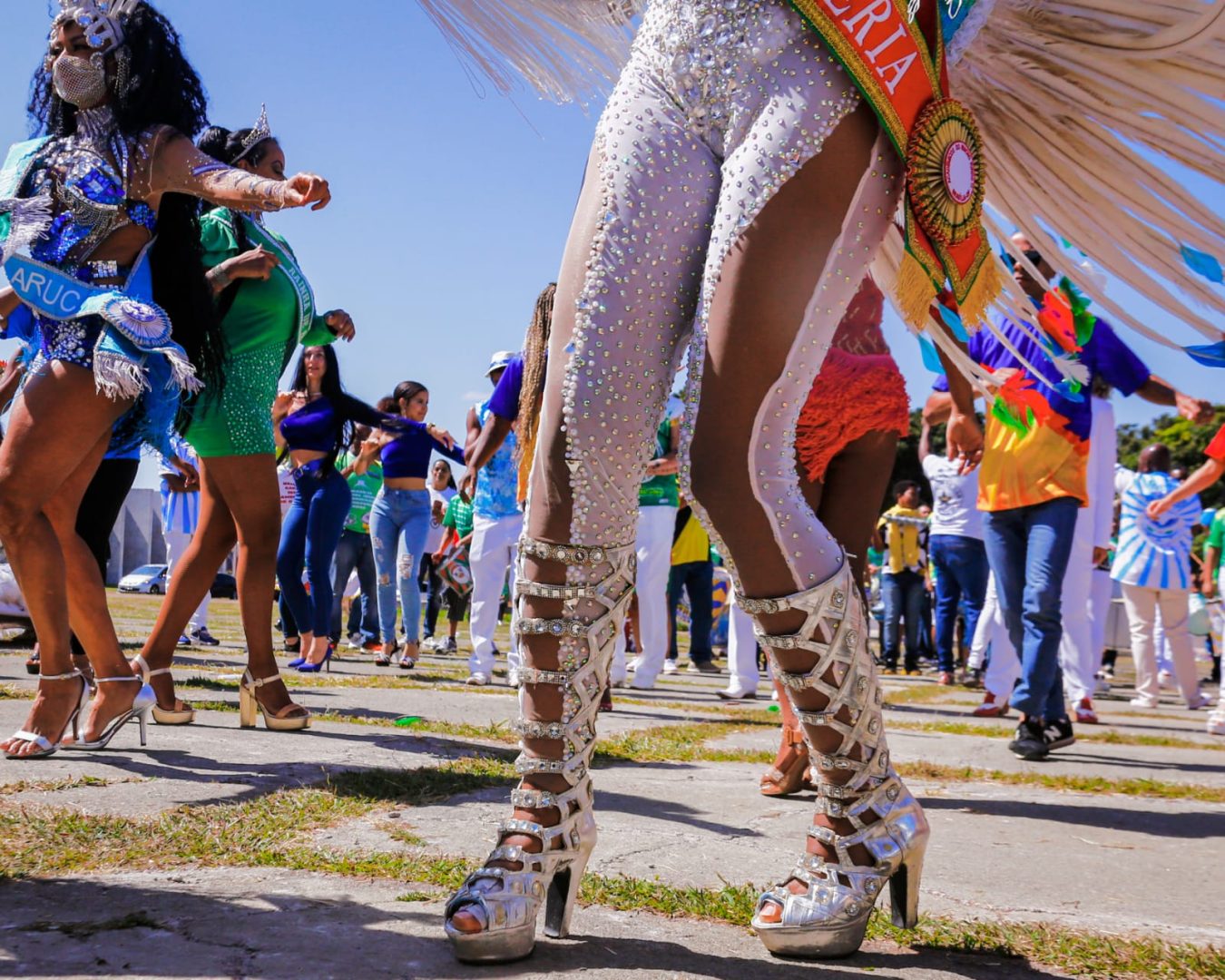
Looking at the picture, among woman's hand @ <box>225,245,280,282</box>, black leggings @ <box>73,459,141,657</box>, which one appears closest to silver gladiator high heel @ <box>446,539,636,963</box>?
woman's hand @ <box>225,245,280,282</box>

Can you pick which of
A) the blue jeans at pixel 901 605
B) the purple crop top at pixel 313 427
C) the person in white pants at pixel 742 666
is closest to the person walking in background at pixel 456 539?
→ the purple crop top at pixel 313 427

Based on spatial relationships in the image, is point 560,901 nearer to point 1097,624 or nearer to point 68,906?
point 68,906

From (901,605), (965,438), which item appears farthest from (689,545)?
(965,438)

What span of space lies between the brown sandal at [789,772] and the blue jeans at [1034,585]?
166 cm

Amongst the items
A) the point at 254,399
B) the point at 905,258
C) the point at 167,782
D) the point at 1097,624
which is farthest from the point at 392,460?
the point at 905,258

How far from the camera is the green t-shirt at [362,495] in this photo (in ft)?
33.3

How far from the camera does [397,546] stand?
8.64 metres

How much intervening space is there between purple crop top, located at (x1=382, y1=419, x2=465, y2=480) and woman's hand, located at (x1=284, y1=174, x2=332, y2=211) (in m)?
5.89

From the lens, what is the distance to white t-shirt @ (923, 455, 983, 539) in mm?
9383

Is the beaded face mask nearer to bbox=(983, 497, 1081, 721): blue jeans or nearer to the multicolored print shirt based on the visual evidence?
the multicolored print shirt

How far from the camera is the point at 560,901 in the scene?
1738 millimetres

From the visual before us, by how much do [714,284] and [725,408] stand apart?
195 mm

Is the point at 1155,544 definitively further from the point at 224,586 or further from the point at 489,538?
the point at 224,586

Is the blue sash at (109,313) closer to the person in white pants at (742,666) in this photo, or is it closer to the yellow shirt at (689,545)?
the person in white pants at (742,666)
